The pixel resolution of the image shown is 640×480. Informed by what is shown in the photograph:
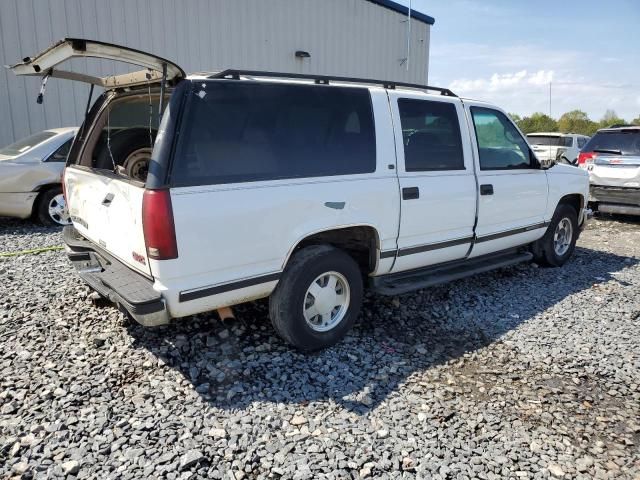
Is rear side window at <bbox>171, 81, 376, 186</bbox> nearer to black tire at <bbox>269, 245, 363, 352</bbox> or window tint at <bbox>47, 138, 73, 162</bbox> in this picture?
black tire at <bbox>269, 245, 363, 352</bbox>

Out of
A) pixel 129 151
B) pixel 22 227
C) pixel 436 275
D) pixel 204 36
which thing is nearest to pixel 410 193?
pixel 436 275

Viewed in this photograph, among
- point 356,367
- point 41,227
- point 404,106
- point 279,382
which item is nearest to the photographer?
point 279,382

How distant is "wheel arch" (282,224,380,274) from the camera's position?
3703mm

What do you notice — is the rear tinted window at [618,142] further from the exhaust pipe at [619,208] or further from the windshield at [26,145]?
the windshield at [26,145]

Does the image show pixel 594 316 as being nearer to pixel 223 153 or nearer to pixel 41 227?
pixel 223 153

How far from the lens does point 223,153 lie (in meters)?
3.17

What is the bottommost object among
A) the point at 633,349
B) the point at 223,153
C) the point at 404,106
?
the point at 633,349

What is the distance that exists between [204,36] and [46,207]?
601cm

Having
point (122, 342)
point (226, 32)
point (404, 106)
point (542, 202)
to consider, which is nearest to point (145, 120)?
point (122, 342)

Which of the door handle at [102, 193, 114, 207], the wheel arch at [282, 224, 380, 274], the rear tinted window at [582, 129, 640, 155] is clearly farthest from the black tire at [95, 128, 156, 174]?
the rear tinted window at [582, 129, 640, 155]

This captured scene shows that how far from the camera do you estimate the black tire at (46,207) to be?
296 inches

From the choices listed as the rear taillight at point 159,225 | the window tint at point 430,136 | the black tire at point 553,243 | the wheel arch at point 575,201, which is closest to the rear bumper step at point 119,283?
the rear taillight at point 159,225

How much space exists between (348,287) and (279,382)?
92 centimetres

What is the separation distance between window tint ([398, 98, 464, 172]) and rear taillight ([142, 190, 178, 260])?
6.53 feet
